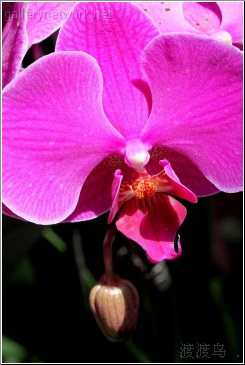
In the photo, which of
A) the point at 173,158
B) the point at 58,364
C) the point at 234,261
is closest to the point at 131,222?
the point at 173,158

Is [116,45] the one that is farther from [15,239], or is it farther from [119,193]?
[15,239]

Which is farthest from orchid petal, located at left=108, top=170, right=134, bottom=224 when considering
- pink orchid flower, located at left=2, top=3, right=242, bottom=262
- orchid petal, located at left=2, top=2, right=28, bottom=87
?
orchid petal, located at left=2, top=2, right=28, bottom=87

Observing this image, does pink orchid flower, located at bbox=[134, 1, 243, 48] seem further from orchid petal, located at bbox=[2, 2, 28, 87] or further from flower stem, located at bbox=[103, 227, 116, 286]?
flower stem, located at bbox=[103, 227, 116, 286]

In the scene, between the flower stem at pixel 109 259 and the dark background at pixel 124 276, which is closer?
the flower stem at pixel 109 259

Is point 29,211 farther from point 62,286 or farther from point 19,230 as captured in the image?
point 62,286

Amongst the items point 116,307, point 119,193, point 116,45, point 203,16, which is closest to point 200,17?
point 203,16

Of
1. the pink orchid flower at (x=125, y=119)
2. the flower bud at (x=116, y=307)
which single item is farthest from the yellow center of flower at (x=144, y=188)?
the flower bud at (x=116, y=307)

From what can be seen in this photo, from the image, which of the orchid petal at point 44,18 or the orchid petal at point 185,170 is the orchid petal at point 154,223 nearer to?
the orchid petal at point 185,170
